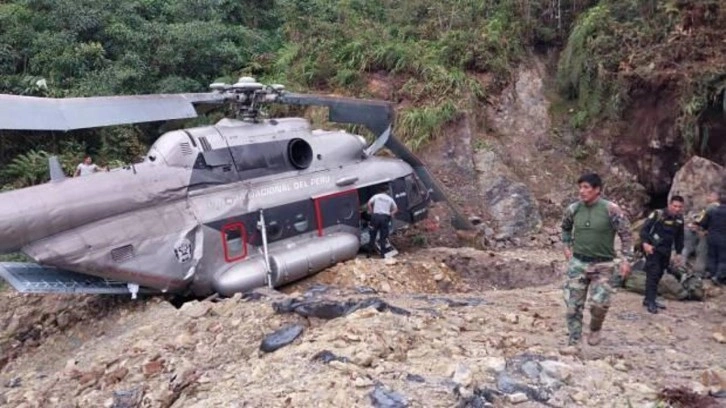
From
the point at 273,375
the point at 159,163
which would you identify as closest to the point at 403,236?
the point at 159,163

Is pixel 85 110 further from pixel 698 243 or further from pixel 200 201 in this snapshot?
pixel 698 243

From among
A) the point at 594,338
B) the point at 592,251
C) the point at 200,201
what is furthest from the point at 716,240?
the point at 200,201

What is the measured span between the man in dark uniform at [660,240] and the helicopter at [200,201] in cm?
432

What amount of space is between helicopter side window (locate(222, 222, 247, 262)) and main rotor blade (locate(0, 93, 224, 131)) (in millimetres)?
1554

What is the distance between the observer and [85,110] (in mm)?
7633

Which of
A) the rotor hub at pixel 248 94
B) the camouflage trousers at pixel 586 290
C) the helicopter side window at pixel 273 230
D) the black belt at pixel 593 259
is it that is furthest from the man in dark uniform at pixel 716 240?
the rotor hub at pixel 248 94

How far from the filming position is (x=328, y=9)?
1967 centimetres

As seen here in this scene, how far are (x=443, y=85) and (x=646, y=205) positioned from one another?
16.7 feet

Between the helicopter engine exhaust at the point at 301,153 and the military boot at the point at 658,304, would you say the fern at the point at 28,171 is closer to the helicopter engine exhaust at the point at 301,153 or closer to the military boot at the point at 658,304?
the helicopter engine exhaust at the point at 301,153

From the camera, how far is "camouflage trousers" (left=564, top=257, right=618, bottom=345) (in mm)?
6277

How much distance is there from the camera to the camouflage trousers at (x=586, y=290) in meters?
6.28

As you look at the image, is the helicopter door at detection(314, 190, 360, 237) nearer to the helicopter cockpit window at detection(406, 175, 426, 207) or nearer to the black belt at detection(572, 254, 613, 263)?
the helicopter cockpit window at detection(406, 175, 426, 207)

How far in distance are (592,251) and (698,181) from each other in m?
7.05

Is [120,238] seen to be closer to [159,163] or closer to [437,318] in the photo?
[159,163]
